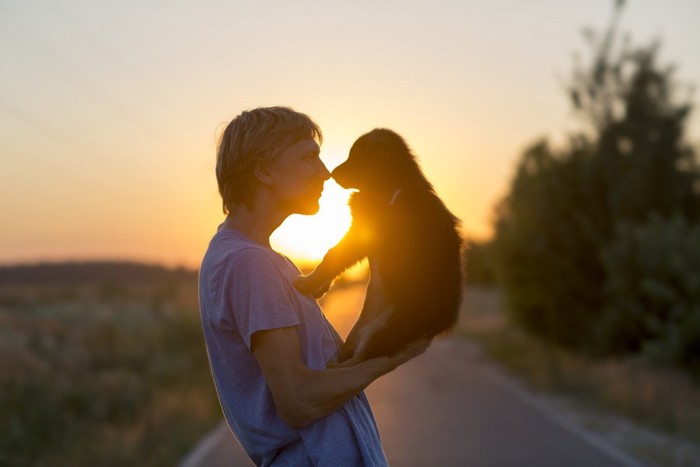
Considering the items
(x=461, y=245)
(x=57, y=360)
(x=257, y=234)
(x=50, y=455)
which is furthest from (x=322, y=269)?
(x=57, y=360)

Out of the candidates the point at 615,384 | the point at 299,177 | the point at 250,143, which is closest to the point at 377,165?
the point at 299,177

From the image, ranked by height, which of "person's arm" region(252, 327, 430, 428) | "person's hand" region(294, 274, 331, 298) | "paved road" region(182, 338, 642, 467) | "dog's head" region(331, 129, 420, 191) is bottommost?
"person's arm" region(252, 327, 430, 428)

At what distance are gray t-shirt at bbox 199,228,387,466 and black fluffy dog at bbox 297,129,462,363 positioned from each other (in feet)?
0.53

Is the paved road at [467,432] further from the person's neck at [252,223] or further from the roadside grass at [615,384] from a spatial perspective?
the person's neck at [252,223]

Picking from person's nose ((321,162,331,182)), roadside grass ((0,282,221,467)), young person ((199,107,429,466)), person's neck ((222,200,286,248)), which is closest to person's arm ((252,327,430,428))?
young person ((199,107,429,466))

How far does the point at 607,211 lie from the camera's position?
21812 millimetres

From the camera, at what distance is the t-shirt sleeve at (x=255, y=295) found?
2.56 m

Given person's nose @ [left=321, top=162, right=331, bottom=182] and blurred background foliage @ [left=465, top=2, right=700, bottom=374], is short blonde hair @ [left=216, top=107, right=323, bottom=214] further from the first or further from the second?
blurred background foliage @ [left=465, top=2, right=700, bottom=374]

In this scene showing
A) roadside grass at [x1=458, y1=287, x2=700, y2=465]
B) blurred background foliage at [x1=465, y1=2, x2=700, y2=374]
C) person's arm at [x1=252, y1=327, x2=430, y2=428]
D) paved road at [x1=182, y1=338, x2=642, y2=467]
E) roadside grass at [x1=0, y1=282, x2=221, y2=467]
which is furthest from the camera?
blurred background foliage at [x1=465, y1=2, x2=700, y2=374]

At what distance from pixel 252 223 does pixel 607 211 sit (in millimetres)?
20008

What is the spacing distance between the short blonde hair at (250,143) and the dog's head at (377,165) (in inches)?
29.6

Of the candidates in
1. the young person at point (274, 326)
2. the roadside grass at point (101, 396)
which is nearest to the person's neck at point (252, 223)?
the young person at point (274, 326)

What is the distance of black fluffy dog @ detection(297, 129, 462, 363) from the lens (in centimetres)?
295

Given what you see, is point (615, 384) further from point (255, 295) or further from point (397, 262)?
point (255, 295)
